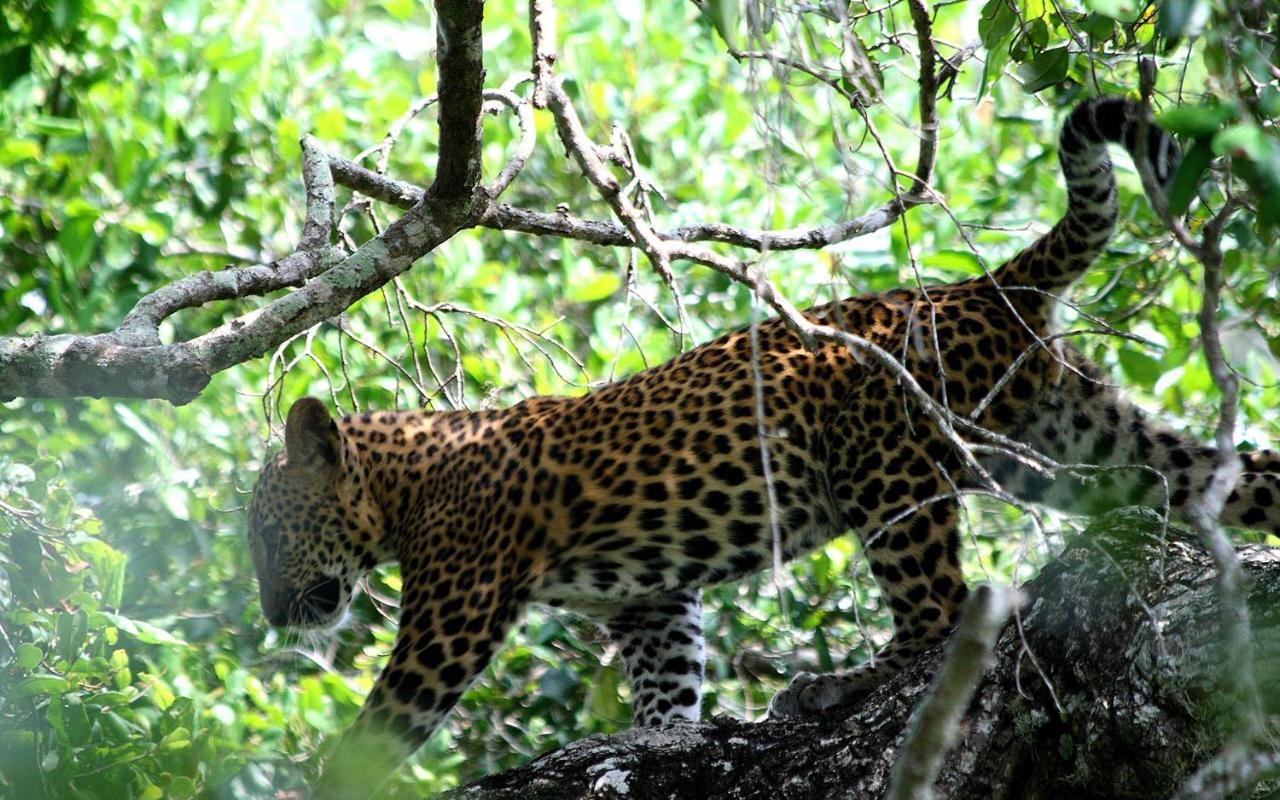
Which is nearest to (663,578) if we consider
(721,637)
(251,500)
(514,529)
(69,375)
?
(514,529)

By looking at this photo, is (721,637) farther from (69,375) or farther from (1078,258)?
(69,375)

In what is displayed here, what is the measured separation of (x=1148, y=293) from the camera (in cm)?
720

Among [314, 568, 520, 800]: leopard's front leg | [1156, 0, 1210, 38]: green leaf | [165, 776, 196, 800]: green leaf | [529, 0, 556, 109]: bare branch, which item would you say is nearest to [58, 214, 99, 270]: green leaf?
[314, 568, 520, 800]: leopard's front leg

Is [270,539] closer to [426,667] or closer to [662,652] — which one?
[426,667]

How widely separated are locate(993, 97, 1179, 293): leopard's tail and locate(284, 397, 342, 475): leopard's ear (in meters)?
3.19

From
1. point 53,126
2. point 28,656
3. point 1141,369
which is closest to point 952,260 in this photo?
point 1141,369

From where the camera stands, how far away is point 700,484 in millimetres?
6320

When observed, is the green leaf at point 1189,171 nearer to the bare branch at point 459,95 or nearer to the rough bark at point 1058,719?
the rough bark at point 1058,719

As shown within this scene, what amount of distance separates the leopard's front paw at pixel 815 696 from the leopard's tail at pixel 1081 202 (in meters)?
1.81

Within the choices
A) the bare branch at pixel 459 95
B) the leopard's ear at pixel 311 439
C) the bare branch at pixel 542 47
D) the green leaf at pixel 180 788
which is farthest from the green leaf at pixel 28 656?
the bare branch at pixel 542 47

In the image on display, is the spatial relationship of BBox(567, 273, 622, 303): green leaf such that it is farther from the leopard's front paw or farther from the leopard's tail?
the leopard's front paw

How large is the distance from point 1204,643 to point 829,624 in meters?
3.69

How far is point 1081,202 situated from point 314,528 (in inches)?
A: 151

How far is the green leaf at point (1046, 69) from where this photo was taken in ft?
15.7
